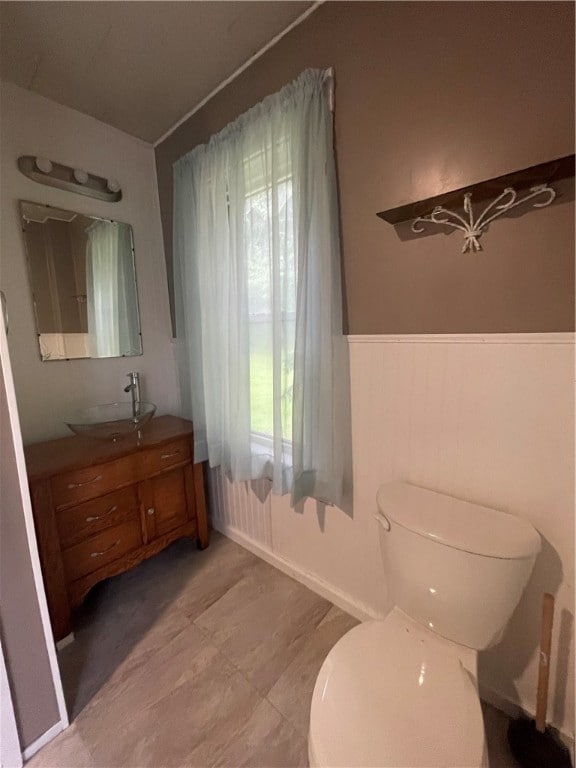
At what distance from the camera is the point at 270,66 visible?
1.40 m

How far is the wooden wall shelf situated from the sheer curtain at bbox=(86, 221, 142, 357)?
154 centimetres

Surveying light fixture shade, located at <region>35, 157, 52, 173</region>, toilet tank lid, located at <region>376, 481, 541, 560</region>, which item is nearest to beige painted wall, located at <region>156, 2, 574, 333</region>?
toilet tank lid, located at <region>376, 481, 541, 560</region>

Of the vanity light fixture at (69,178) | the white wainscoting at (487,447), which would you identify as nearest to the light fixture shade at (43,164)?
the vanity light fixture at (69,178)

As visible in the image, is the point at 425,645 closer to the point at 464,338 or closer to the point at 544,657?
the point at 544,657

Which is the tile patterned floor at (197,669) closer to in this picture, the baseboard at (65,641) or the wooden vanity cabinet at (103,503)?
the baseboard at (65,641)

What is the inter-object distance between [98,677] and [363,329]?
5.62ft

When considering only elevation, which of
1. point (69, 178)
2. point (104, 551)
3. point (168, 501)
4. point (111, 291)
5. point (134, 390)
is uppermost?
point (69, 178)

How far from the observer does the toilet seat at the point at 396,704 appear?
2.38ft

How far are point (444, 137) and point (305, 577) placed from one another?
1.92 meters

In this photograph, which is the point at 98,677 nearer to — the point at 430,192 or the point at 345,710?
the point at 345,710

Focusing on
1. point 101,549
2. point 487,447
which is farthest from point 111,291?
point 487,447

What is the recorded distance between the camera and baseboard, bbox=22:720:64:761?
1065 mm

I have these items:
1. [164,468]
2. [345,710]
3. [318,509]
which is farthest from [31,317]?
[345,710]

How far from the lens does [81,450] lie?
154 cm
